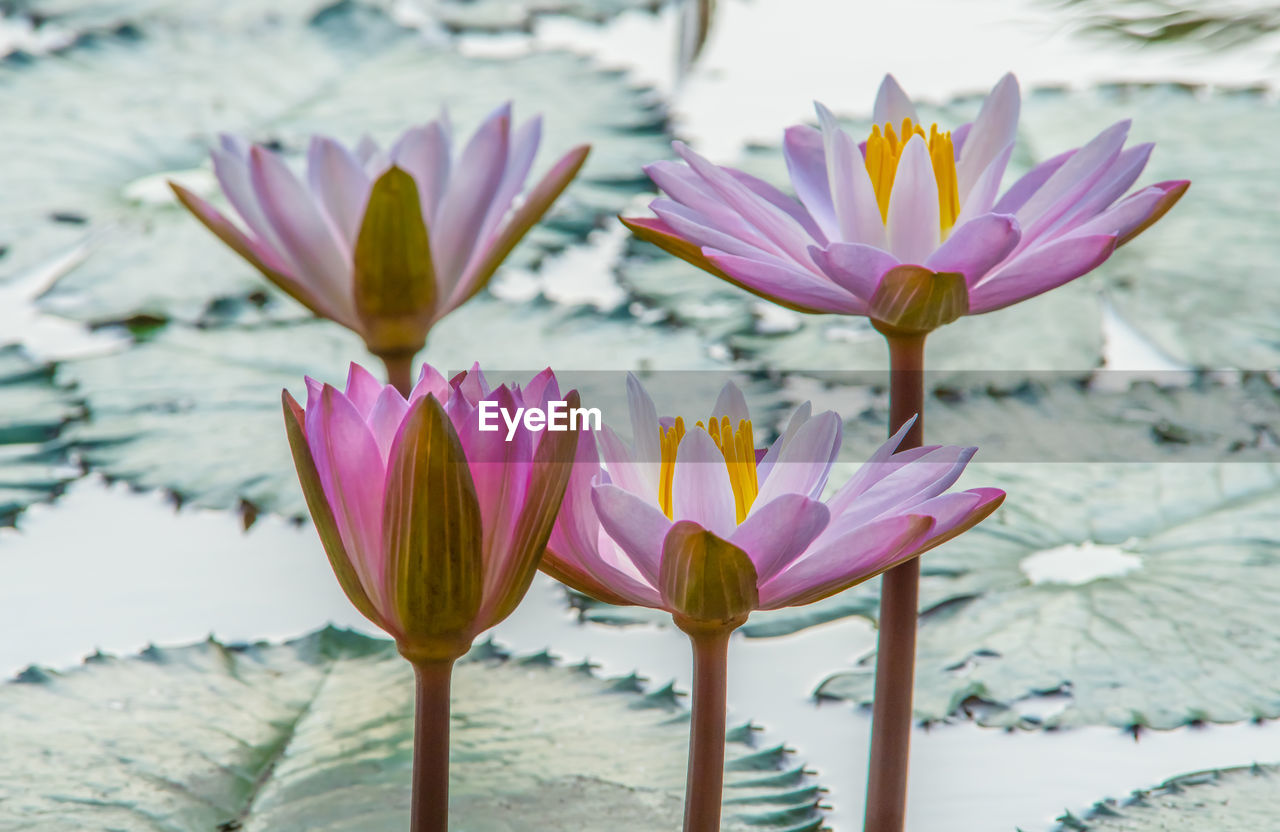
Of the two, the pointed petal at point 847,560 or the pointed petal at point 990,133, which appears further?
the pointed petal at point 990,133

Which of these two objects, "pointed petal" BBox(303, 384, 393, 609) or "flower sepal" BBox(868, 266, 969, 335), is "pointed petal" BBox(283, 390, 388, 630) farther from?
"flower sepal" BBox(868, 266, 969, 335)

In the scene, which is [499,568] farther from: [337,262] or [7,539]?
[7,539]

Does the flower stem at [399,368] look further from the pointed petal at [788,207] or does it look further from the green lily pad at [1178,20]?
the green lily pad at [1178,20]

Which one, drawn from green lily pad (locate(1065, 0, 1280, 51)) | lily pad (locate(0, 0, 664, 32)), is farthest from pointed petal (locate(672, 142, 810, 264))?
lily pad (locate(0, 0, 664, 32))

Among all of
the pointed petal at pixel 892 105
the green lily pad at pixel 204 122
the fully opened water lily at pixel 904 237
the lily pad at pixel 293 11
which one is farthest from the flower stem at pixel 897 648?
the lily pad at pixel 293 11

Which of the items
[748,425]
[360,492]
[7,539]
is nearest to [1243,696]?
[748,425]

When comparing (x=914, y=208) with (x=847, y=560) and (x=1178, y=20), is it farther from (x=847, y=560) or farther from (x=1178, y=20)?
(x=1178, y=20)

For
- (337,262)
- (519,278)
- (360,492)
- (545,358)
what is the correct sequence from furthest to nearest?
(519,278), (545,358), (337,262), (360,492)
